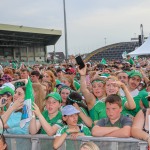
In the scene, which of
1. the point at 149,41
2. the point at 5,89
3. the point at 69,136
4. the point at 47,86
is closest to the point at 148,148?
the point at 69,136

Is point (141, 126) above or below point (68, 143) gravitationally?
above

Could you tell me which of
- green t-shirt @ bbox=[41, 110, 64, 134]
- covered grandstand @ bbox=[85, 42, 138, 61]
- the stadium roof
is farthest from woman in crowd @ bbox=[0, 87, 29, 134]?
covered grandstand @ bbox=[85, 42, 138, 61]

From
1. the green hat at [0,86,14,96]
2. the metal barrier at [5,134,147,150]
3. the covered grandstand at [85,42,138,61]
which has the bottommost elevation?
the metal barrier at [5,134,147,150]

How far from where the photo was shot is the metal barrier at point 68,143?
3605 mm

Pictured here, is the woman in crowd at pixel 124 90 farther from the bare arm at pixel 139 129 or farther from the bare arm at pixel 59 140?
the bare arm at pixel 59 140

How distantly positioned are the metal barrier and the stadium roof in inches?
1603

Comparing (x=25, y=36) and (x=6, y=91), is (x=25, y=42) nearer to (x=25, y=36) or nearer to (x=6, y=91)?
(x=25, y=36)

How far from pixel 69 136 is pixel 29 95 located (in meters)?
0.75

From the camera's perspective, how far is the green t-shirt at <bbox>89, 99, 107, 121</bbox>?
15.3ft

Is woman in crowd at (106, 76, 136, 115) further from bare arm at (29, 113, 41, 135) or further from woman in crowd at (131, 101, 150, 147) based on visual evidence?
bare arm at (29, 113, 41, 135)

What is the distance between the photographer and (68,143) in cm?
391

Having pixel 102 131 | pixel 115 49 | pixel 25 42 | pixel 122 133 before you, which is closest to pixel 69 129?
pixel 102 131

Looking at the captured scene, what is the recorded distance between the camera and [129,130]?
12.4ft

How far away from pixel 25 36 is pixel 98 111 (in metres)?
46.0
